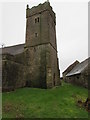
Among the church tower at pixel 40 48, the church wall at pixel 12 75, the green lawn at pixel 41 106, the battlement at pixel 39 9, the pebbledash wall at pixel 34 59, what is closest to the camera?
the green lawn at pixel 41 106

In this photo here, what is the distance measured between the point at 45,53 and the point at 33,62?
306 centimetres

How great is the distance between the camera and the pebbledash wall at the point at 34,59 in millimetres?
27617

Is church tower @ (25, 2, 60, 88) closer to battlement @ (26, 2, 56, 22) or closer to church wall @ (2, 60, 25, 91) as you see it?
battlement @ (26, 2, 56, 22)

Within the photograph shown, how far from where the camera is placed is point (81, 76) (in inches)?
1419

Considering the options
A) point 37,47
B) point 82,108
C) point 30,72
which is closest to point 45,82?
point 30,72

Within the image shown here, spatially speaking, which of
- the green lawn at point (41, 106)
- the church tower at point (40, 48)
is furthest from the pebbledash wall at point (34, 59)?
the green lawn at point (41, 106)

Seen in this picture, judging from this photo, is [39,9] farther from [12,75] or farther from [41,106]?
[41,106]

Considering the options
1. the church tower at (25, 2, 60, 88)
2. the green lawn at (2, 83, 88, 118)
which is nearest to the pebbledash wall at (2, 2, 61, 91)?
the church tower at (25, 2, 60, 88)

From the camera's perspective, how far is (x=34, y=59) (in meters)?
32.2

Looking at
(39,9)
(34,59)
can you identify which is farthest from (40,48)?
(39,9)

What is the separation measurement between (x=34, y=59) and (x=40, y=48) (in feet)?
7.83

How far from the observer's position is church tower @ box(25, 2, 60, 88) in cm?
2994

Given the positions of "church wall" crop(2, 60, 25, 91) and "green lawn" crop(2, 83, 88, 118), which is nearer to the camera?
"green lawn" crop(2, 83, 88, 118)

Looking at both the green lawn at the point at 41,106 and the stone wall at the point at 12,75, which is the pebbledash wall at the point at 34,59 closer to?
the stone wall at the point at 12,75
